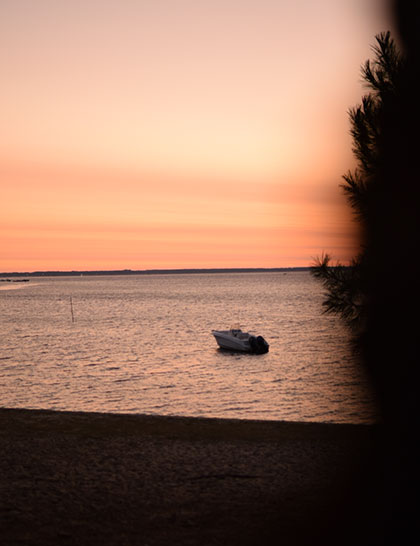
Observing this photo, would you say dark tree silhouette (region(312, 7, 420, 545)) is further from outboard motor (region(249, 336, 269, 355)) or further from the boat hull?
the boat hull

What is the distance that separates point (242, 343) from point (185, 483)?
117 ft

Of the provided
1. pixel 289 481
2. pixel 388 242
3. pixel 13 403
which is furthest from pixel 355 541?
pixel 13 403

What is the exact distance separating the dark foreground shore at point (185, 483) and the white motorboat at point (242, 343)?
31308mm

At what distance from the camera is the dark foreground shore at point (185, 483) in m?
6.14

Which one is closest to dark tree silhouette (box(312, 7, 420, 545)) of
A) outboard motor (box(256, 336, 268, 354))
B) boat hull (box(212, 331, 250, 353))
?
outboard motor (box(256, 336, 268, 354))

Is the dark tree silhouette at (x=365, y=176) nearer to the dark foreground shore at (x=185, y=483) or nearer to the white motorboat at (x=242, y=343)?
the dark foreground shore at (x=185, y=483)

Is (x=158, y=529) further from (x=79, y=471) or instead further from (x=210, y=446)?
(x=210, y=446)

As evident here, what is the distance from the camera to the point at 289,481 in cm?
781

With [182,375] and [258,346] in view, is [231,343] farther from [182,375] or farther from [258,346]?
[182,375]

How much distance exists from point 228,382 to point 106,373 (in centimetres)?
710

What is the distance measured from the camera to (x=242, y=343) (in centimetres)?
4316

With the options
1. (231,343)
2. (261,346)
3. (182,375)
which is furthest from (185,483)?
(231,343)

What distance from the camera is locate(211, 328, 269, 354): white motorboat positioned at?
42531 millimetres

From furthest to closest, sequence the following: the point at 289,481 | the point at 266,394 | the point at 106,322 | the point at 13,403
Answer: the point at 106,322 < the point at 266,394 < the point at 13,403 < the point at 289,481
